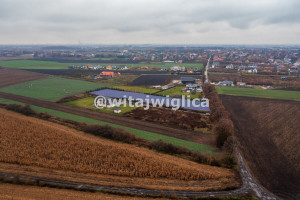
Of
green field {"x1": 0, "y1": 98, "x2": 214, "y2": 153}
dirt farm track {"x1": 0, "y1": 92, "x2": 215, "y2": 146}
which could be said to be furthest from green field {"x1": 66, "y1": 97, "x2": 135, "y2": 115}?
green field {"x1": 0, "y1": 98, "x2": 214, "y2": 153}

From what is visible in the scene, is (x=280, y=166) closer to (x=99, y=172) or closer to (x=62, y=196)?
(x=99, y=172)

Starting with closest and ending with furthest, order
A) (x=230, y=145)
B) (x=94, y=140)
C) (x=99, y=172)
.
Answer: (x=99, y=172)
(x=230, y=145)
(x=94, y=140)

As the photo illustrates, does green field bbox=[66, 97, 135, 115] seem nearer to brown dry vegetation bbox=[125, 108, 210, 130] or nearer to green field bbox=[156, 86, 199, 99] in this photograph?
brown dry vegetation bbox=[125, 108, 210, 130]

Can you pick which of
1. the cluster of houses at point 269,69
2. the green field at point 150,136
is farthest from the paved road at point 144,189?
the cluster of houses at point 269,69

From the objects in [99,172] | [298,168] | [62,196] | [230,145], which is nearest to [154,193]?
[99,172]

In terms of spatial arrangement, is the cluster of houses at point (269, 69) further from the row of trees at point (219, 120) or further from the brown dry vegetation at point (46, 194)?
the brown dry vegetation at point (46, 194)

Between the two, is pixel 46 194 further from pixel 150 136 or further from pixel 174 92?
pixel 174 92
